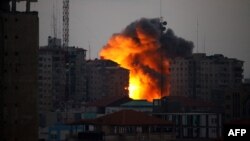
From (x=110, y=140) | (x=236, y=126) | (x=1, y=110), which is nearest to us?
(x=236, y=126)

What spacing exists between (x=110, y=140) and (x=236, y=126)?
395ft

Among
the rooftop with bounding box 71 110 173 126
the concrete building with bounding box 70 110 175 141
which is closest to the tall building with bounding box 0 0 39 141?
the concrete building with bounding box 70 110 175 141

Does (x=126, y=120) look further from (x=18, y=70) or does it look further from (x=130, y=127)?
(x=18, y=70)

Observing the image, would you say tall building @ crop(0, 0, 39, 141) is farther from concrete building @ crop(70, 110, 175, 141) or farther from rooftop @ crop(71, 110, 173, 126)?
rooftop @ crop(71, 110, 173, 126)

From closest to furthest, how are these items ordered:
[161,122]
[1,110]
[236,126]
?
[236,126], [1,110], [161,122]

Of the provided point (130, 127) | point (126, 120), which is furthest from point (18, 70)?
point (126, 120)

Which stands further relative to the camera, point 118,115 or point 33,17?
point 118,115

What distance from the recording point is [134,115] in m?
194

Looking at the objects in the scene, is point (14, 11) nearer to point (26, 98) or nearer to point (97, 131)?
point (26, 98)

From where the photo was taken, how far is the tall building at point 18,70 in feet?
283

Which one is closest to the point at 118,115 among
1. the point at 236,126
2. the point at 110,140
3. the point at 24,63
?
the point at 110,140

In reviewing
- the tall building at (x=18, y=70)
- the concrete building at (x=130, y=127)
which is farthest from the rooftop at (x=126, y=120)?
the tall building at (x=18, y=70)

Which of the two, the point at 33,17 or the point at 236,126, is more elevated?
the point at 33,17

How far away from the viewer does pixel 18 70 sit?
87.1m
